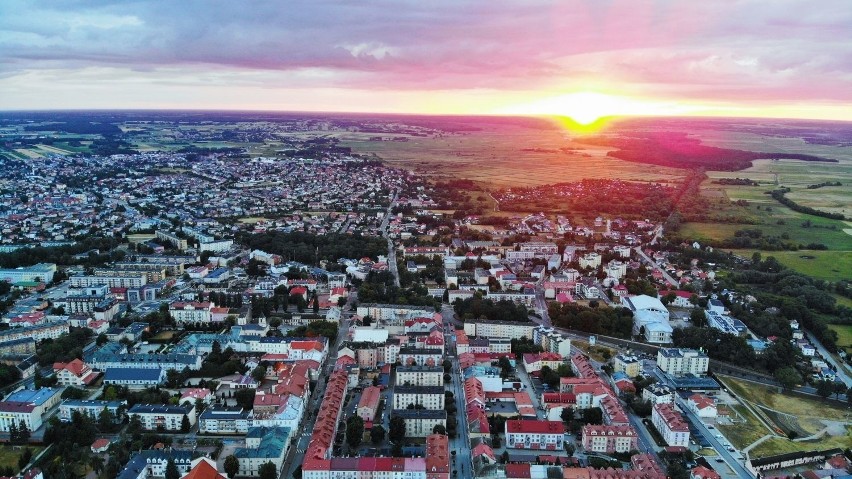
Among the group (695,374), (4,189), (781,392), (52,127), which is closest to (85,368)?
(695,374)

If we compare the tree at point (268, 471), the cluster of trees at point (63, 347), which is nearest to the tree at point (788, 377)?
the tree at point (268, 471)

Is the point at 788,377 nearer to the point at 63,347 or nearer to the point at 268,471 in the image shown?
the point at 268,471

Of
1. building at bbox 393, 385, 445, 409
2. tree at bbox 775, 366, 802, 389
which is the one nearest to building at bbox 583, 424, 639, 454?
building at bbox 393, 385, 445, 409

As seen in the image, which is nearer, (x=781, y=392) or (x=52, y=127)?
(x=781, y=392)

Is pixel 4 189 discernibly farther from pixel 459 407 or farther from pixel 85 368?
pixel 459 407

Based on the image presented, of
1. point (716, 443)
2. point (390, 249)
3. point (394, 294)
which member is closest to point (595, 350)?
point (716, 443)

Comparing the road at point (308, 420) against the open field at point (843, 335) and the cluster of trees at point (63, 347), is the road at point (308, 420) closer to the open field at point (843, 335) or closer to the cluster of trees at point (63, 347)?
the cluster of trees at point (63, 347)

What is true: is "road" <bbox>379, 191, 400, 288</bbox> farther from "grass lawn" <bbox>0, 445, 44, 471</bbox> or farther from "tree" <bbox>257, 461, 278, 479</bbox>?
"grass lawn" <bbox>0, 445, 44, 471</bbox>

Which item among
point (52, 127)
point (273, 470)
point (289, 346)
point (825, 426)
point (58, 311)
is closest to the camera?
point (273, 470)
